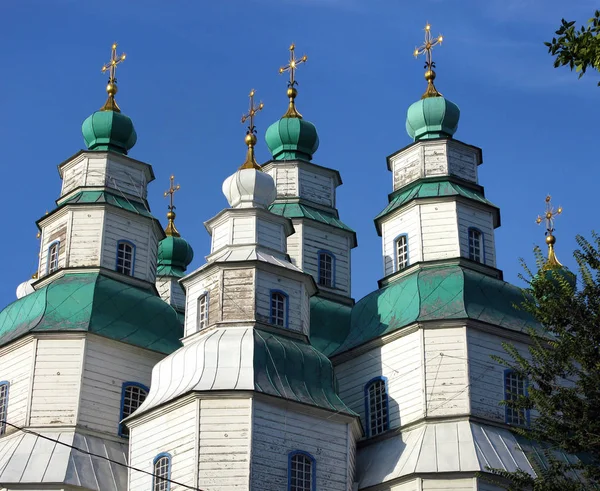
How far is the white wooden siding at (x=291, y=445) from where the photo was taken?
26719mm

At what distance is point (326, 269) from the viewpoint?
3641 centimetres

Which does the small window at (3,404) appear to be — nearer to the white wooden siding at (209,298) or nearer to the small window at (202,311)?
the white wooden siding at (209,298)

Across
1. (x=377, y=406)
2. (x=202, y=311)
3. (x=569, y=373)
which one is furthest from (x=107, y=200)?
(x=569, y=373)

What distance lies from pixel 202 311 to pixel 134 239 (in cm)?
499

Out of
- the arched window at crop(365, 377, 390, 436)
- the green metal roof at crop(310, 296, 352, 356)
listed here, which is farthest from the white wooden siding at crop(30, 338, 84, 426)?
the arched window at crop(365, 377, 390, 436)

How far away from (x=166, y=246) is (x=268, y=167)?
5699 millimetres

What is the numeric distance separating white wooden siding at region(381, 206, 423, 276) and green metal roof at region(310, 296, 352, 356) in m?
1.76

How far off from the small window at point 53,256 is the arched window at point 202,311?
212 inches

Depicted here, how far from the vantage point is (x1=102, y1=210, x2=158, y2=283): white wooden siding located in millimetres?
33812

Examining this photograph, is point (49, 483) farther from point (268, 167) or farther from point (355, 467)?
point (268, 167)

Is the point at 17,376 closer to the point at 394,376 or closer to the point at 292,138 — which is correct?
the point at 394,376

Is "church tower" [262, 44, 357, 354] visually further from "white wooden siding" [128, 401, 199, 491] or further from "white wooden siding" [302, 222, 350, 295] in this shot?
"white wooden siding" [128, 401, 199, 491]

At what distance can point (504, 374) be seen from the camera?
99.7 ft

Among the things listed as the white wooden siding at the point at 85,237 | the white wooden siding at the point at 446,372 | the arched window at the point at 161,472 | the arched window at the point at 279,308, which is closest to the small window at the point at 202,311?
the arched window at the point at 279,308
